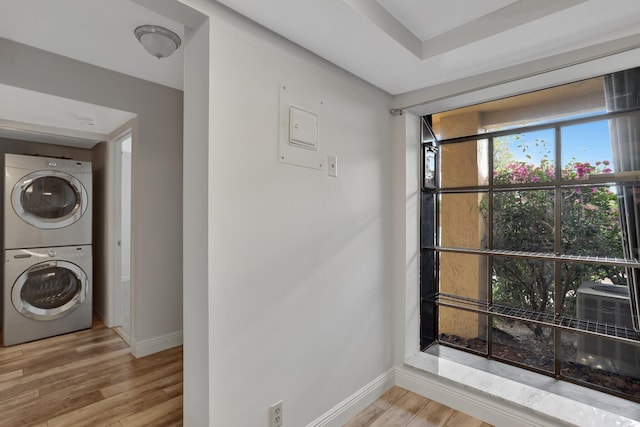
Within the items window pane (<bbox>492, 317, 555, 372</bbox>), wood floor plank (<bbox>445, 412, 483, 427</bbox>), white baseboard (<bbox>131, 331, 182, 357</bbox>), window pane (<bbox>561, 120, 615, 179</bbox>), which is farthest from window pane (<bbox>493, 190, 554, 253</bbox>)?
white baseboard (<bbox>131, 331, 182, 357</bbox>)

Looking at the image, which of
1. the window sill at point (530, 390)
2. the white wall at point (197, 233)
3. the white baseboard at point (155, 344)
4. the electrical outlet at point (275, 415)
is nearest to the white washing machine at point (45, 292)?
the white baseboard at point (155, 344)

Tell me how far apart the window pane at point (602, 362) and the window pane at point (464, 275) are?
1.73 feet

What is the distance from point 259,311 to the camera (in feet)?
4.71

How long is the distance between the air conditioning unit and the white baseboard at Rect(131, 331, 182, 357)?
2.99 meters

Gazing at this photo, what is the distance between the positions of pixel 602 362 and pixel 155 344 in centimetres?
316

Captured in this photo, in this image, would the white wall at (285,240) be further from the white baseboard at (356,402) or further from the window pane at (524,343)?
the window pane at (524,343)

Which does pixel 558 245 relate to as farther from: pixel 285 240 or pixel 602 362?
pixel 285 240

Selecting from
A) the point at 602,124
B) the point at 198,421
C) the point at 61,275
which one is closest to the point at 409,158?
the point at 602,124

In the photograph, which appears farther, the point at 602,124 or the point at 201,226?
the point at 602,124

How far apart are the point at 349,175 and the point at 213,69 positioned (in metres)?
0.95

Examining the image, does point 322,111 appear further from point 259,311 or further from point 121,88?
point 121,88

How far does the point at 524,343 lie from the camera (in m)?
2.08

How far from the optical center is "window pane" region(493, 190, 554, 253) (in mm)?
1988

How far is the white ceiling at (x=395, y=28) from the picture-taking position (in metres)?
1.33
